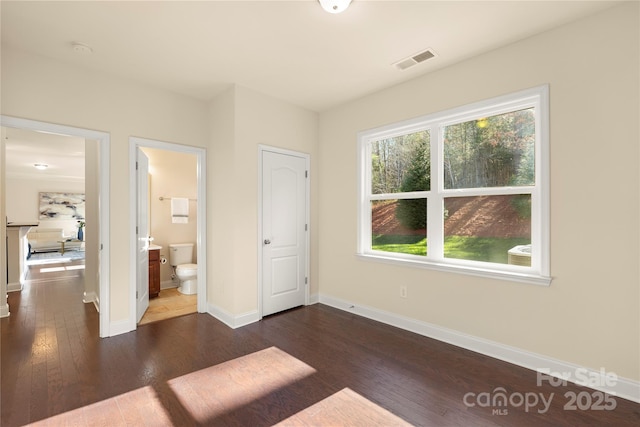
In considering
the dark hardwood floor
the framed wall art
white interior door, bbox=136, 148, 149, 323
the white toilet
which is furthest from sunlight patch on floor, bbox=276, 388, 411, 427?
the framed wall art

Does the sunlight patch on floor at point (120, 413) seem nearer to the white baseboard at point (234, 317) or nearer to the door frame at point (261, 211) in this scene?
the white baseboard at point (234, 317)

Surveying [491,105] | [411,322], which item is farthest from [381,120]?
[411,322]

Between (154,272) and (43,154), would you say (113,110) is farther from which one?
(43,154)

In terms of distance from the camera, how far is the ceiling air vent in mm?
2649

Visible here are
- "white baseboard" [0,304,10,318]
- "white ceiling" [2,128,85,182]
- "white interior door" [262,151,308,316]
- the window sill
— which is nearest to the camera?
the window sill

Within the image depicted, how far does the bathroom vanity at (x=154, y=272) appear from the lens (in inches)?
172

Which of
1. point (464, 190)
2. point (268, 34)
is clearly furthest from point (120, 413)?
point (464, 190)

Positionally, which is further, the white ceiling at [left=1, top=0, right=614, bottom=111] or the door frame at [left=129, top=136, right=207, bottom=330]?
the door frame at [left=129, top=136, right=207, bottom=330]

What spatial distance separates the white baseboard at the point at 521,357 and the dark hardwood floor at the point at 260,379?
81 millimetres

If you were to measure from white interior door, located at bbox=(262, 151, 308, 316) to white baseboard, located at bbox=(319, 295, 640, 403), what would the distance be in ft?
3.64

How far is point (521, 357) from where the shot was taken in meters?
2.43

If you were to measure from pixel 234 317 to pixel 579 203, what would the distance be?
337cm

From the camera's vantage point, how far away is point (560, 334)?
2.26 m

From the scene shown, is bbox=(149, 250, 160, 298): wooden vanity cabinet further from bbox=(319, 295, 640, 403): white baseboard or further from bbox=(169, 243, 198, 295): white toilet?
bbox=(319, 295, 640, 403): white baseboard
